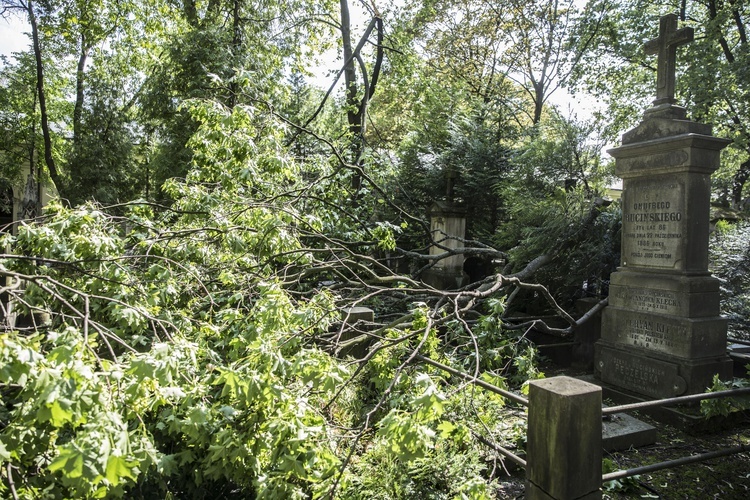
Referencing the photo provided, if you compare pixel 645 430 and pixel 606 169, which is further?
pixel 606 169

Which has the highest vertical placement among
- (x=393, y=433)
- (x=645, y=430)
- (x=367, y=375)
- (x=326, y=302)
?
(x=326, y=302)

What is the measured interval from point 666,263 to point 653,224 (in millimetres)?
532

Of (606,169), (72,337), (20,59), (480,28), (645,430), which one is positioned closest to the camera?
(72,337)

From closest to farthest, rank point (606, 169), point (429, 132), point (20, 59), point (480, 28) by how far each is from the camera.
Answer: point (606, 169) → point (429, 132) → point (20, 59) → point (480, 28)

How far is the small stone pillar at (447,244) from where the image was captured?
37.0 feet

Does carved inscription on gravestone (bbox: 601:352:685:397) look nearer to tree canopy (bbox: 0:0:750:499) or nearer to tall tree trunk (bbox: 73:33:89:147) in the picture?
tree canopy (bbox: 0:0:750:499)

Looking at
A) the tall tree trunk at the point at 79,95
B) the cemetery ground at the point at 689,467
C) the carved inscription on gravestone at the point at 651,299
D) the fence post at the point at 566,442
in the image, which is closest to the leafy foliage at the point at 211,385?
the fence post at the point at 566,442

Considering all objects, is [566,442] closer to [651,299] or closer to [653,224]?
[651,299]

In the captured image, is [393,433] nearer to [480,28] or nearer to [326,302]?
[326,302]

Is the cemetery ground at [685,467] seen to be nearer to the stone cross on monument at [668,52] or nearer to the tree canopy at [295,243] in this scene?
the tree canopy at [295,243]

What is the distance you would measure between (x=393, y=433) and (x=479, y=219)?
11.5 metres

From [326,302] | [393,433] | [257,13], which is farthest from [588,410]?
[257,13]

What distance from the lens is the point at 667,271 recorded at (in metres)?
6.34

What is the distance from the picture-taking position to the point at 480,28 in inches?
830
